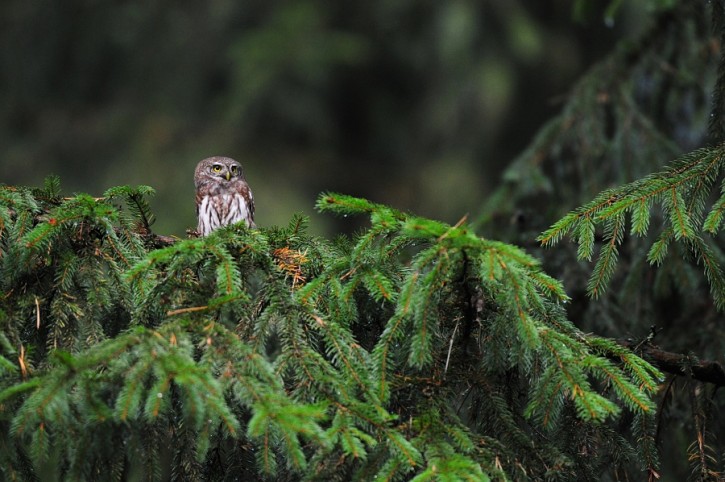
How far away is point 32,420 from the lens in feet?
5.28

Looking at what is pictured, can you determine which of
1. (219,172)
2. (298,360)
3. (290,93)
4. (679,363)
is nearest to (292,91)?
(290,93)

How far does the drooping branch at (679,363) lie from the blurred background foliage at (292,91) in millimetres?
5698

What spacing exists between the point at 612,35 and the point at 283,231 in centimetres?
805

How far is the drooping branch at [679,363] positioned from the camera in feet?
7.43

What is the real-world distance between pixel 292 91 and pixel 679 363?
6.71 metres

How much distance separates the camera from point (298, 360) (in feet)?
6.02

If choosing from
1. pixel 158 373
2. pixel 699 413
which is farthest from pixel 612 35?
pixel 158 373

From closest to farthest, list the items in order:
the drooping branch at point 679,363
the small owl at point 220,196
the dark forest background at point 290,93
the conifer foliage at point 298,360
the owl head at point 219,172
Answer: the conifer foliage at point 298,360
the drooping branch at point 679,363
the small owl at point 220,196
the owl head at point 219,172
the dark forest background at point 290,93

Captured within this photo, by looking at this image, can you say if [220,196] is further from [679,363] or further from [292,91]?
[292,91]

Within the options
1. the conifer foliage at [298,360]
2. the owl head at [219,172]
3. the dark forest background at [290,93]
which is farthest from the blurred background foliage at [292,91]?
the conifer foliage at [298,360]

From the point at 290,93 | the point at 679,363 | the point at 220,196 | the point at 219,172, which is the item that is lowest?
the point at 679,363

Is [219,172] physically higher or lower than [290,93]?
lower

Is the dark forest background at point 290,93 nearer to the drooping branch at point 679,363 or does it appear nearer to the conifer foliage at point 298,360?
the conifer foliage at point 298,360

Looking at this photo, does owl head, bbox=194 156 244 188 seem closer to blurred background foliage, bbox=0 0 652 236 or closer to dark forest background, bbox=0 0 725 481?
dark forest background, bbox=0 0 725 481
